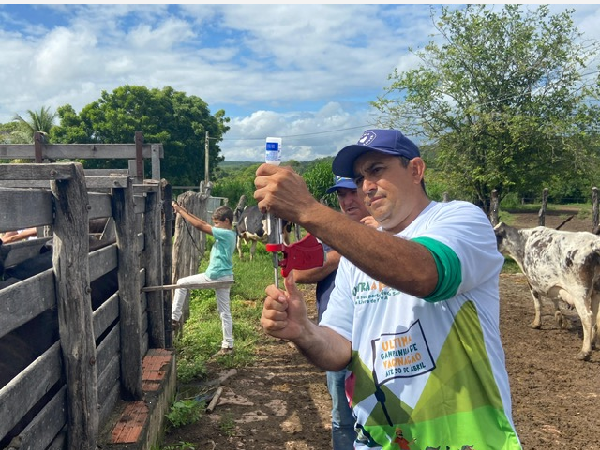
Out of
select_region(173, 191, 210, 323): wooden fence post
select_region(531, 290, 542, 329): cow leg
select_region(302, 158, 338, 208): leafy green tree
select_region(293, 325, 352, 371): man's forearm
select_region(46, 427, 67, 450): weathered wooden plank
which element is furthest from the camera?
select_region(302, 158, 338, 208): leafy green tree

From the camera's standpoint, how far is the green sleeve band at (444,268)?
150 cm

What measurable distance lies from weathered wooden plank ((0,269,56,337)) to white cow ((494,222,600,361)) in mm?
6611

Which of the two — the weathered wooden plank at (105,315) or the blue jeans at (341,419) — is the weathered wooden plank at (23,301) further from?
the blue jeans at (341,419)

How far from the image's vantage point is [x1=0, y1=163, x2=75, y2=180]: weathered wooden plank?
94.0 inches

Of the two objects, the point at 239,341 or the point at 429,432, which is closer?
the point at 429,432

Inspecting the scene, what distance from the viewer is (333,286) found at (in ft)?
11.8

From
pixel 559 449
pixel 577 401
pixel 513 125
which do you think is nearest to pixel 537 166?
pixel 513 125

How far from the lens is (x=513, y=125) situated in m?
16.6

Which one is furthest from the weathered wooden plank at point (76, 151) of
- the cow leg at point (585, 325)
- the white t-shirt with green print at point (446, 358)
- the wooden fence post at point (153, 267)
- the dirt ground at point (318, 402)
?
the cow leg at point (585, 325)

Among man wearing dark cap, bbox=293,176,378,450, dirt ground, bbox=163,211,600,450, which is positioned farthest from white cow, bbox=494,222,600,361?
man wearing dark cap, bbox=293,176,378,450

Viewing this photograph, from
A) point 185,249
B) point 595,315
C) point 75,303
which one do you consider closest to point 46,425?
point 75,303

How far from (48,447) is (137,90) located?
3578 centimetres

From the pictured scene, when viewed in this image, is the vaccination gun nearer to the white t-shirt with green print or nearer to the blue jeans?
the white t-shirt with green print

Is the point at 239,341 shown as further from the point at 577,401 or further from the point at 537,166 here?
the point at 537,166
